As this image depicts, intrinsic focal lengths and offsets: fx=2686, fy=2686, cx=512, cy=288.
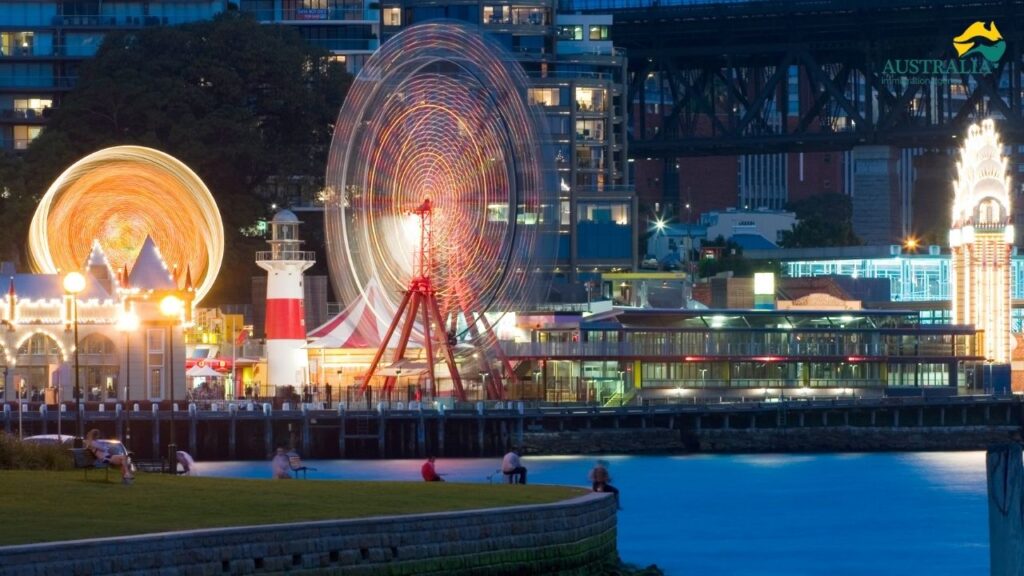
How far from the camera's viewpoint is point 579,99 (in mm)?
183000

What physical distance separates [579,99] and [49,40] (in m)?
35.8

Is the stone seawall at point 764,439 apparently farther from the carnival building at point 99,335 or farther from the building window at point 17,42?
the building window at point 17,42

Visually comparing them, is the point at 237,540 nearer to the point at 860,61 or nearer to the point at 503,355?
the point at 503,355

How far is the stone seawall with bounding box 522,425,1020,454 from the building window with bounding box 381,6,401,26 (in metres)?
64.2

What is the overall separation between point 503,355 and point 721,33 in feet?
175

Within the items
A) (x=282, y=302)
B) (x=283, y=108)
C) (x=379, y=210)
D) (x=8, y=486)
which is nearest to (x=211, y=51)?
(x=283, y=108)

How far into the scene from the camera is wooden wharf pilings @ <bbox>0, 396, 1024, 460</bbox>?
108 meters

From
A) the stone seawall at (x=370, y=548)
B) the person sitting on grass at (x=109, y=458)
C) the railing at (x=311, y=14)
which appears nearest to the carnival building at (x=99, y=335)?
the person sitting on grass at (x=109, y=458)

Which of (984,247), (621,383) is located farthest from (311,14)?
(621,383)

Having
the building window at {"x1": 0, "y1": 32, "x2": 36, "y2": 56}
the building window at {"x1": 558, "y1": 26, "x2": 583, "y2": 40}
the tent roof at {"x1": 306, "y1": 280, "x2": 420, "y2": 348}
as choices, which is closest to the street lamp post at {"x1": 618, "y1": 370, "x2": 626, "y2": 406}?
the tent roof at {"x1": 306, "y1": 280, "x2": 420, "y2": 348}

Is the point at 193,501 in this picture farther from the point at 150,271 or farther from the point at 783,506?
the point at 150,271

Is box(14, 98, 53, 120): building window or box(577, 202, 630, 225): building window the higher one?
box(14, 98, 53, 120): building window

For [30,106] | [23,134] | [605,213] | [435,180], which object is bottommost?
[435,180]

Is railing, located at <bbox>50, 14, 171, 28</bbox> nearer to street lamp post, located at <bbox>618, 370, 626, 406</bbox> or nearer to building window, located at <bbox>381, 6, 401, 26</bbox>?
building window, located at <bbox>381, 6, 401, 26</bbox>
